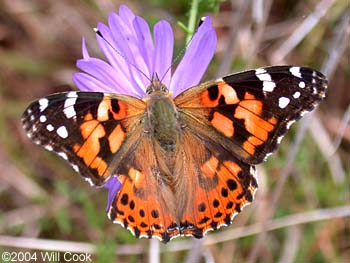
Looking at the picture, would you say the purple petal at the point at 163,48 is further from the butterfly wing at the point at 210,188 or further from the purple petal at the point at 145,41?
the butterfly wing at the point at 210,188

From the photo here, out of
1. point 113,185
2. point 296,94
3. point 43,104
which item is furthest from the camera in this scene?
point 113,185

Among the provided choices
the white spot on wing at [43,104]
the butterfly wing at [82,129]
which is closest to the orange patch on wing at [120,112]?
the butterfly wing at [82,129]

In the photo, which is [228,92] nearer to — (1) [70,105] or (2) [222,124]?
(2) [222,124]

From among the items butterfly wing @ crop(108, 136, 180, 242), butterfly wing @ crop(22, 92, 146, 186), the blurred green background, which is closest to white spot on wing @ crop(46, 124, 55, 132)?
butterfly wing @ crop(22, 92, 146, 186)

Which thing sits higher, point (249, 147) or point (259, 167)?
point (259, 167)

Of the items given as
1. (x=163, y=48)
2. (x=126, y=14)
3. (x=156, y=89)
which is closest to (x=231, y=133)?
(x=156, y=89)

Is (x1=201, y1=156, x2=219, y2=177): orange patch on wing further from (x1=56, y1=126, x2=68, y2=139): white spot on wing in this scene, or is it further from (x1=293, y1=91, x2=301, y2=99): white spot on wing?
(x1=56, y1=126, x2=68, y2=139): white spot on wing
